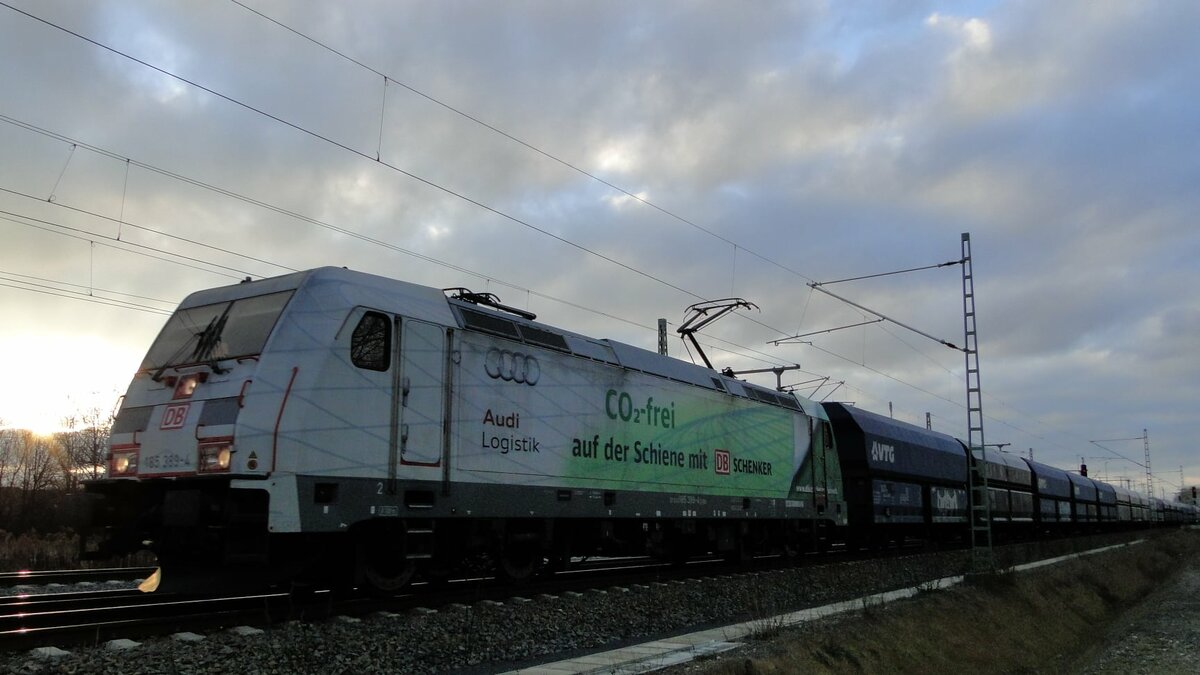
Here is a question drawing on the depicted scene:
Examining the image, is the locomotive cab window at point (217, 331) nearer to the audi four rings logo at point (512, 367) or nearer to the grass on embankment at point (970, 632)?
the audi four rings logo at point (512, 367)

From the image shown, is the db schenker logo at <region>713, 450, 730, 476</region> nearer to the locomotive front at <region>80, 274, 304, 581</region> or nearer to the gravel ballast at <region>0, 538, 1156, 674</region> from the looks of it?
the gravel ballast at <region>0, 538, 1156, 674</region>

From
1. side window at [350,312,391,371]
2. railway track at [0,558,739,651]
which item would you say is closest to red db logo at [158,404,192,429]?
side window at [350,312,391,371]

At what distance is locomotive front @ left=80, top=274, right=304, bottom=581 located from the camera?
8867 mm

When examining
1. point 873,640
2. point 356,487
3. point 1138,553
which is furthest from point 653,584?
point 1138,553

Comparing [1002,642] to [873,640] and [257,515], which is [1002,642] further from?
[257,515]

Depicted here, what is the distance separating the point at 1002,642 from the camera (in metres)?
14.4

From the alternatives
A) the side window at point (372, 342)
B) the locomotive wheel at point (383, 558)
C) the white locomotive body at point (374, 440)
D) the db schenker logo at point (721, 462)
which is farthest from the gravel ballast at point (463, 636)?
the side window at point (372, 342)

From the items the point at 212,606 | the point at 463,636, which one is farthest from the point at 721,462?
the point at 212,606

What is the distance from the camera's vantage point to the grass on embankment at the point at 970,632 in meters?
9.38

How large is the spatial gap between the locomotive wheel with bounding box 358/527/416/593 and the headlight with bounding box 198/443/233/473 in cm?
210

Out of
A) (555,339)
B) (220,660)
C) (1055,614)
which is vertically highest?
(555,339)

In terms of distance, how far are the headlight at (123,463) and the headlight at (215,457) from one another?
125cm

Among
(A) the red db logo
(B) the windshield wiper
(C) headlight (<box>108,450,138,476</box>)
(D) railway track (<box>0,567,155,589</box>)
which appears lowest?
(D) railway track (<box>0,567,155,589</box>)

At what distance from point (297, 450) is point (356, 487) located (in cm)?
92
